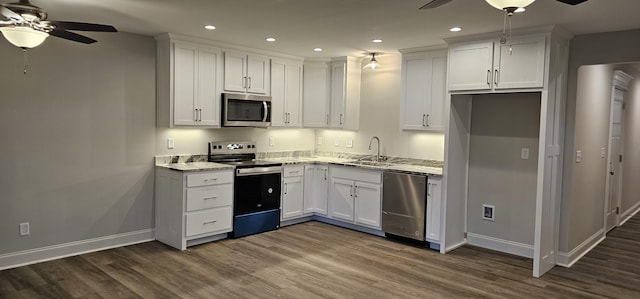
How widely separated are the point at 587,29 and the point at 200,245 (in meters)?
4.49

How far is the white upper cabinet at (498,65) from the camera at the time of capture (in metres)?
4.02

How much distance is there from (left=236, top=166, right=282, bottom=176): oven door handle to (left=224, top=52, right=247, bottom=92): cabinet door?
1.04 metres

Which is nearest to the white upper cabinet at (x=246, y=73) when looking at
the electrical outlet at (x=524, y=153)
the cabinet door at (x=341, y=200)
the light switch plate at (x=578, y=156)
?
the cabinet door at (x=341, y=200)

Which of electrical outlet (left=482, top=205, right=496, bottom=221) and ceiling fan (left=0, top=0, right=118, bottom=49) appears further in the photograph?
electrical outlet (left=482, top=205, right=496, bottom=221)

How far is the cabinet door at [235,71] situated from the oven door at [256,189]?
107 cm

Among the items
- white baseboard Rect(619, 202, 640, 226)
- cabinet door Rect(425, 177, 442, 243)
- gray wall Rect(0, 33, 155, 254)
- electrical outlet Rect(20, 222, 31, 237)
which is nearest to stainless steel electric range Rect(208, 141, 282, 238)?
gray wall Rect(0, 33, 155, 254)

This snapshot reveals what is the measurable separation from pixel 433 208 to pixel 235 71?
2.91 m

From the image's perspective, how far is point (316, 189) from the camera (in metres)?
6.06

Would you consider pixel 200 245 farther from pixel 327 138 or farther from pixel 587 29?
pixel 587 29

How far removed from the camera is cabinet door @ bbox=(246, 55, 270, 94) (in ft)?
18.3

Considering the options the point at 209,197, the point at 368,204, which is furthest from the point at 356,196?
the point at 209,197

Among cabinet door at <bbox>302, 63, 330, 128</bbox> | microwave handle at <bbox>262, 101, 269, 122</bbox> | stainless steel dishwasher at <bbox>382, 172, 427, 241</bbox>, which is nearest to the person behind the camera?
stainless steel dishwasher at <bbox>382, 172, 427, 241</bbox>

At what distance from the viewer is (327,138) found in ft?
22.0

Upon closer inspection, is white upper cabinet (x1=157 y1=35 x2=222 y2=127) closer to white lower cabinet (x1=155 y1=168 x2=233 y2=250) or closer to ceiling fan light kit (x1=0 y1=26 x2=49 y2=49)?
white lower cabinet (x1=155 y1=168 x2=233 y2=250)
